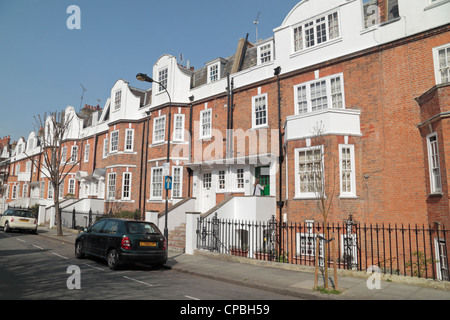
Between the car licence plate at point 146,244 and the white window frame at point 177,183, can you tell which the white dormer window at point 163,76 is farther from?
the car licence plate at point 146,244

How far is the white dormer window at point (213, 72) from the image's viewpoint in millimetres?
20719

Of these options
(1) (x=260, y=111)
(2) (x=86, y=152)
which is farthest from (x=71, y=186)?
(1) (x=260, y=111)

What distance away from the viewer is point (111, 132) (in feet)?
85.7

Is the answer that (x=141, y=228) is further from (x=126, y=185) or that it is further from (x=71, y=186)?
(x=71, y=186)

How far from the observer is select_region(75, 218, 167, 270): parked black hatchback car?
33.7 feet

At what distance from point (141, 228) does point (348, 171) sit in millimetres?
8500

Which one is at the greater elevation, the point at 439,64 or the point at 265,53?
the point at 265,53

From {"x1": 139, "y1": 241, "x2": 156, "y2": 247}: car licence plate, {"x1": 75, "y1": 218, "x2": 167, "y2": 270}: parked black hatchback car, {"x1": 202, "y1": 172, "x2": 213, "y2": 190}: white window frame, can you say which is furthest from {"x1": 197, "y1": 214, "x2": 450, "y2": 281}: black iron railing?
{"x1": 202, "y1": 172, "x2": 213, "y2": 190}: white window frame

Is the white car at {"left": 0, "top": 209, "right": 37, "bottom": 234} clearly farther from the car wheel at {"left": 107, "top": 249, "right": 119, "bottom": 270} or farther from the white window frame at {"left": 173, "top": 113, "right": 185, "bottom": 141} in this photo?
the car wheel at {"left": 107, "top": 249, "right": 119, "bottom": 270}

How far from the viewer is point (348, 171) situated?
12.9 m

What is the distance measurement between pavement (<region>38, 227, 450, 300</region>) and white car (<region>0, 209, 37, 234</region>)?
47.3 ft

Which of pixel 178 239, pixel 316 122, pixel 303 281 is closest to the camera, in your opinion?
pixel 303 281

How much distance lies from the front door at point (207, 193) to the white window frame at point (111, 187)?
8832 mm

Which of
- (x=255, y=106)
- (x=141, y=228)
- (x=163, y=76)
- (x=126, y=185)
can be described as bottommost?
(x=141, y=228)
